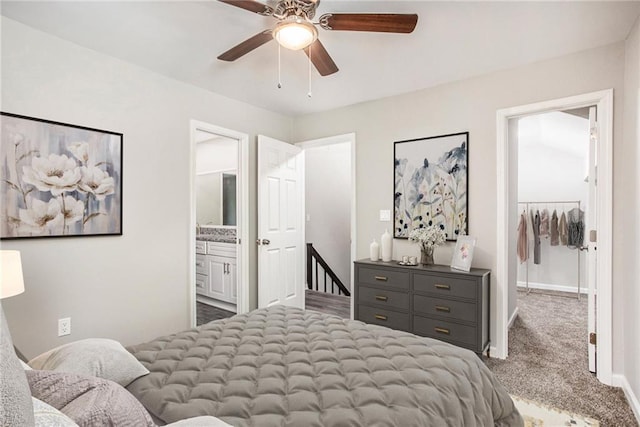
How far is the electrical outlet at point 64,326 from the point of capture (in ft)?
7.70

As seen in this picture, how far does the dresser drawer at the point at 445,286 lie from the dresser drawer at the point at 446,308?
2.3 inches

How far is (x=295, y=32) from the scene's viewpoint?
1.84 meters

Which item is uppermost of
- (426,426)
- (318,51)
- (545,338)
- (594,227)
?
(318,51)

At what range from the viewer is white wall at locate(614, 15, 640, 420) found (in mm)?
2084

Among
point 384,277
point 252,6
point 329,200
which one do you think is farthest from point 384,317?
point 329,200

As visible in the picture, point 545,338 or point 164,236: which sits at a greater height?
point 164,236

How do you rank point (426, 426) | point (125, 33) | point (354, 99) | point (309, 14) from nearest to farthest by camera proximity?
point (426, 426) < point (309, 14) < point (125, 33) < point (354, 99)

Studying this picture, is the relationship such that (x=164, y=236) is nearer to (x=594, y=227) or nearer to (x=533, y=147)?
(x=594, y=227)

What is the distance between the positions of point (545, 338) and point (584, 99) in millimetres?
2330

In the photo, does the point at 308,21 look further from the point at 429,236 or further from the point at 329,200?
the point at 329,200

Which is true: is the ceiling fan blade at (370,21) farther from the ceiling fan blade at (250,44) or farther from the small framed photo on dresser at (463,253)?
the small framed photo on dresser at (463,253)

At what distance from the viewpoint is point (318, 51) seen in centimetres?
214

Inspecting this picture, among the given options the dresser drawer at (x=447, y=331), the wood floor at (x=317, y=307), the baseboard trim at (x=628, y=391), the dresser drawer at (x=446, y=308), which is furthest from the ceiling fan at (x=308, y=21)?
the wood floor at (x=317, y=307)

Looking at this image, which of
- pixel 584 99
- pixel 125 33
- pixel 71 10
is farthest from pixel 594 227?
pixel 71 10
